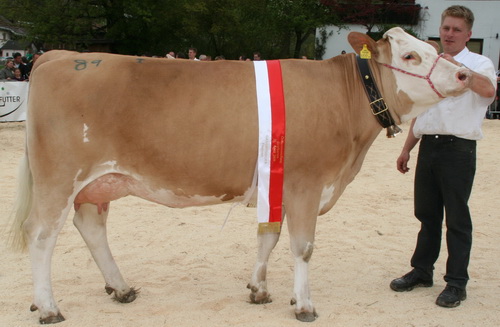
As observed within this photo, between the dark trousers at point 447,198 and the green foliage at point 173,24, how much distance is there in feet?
88.5

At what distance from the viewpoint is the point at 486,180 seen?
8.34 meters

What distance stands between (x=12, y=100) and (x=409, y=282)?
1269 cm

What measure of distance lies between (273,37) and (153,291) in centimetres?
3184

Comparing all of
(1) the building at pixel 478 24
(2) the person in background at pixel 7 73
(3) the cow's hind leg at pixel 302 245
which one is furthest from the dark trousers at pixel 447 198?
(1) the building at pixel 478 24

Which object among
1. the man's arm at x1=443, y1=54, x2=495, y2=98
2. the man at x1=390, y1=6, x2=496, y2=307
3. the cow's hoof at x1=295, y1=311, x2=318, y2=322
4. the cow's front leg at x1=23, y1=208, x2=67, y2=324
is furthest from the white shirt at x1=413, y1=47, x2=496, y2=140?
the cow's front leg at x1=23, y1=208, x2=67, y2=324

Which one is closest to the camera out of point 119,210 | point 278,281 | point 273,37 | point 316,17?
point 278,281

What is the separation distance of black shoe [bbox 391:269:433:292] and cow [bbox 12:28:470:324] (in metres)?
0.99

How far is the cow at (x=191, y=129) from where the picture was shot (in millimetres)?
3596

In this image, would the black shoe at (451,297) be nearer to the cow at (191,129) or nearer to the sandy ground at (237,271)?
the sandy ground at (237,271)

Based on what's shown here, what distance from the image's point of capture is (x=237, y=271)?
4.88 meters

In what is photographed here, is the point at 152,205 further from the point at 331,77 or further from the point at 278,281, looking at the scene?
the point at 331,77

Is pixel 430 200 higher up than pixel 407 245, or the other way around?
pixel 430 200

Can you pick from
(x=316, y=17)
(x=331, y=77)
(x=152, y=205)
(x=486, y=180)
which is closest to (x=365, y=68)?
(x=331, y=77)

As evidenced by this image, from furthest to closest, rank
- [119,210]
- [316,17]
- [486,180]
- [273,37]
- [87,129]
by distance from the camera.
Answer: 1. [273,37]
2. [316,17]
3. [486,180]
4. [119,210]
5. [87,129]
